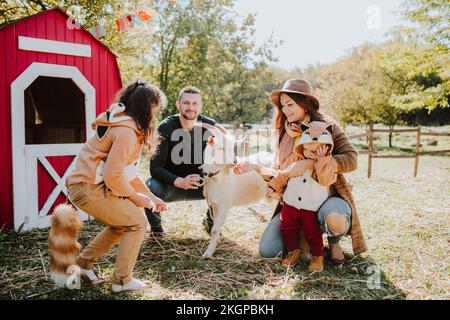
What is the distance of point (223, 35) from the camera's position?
63.5ft

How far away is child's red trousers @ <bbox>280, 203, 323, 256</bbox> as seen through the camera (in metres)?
3.51

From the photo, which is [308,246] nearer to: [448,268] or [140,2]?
[448,268]

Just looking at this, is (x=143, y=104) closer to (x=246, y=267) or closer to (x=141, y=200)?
(x=141, y=200)

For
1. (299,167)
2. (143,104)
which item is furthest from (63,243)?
(299,167)

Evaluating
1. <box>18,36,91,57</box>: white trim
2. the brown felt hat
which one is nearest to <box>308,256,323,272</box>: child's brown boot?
the brown felt hat

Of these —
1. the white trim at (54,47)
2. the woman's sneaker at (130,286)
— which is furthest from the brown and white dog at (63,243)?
the white trim at (54,47)

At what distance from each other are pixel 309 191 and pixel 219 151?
0.95m

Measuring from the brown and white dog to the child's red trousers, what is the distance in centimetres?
189

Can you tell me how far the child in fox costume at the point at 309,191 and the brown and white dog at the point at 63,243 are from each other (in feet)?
6.13

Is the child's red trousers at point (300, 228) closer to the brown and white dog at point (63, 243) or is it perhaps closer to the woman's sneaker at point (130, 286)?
the woman's sneaker at point (130, 286)

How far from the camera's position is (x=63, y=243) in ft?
9.24

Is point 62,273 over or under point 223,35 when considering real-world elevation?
under
